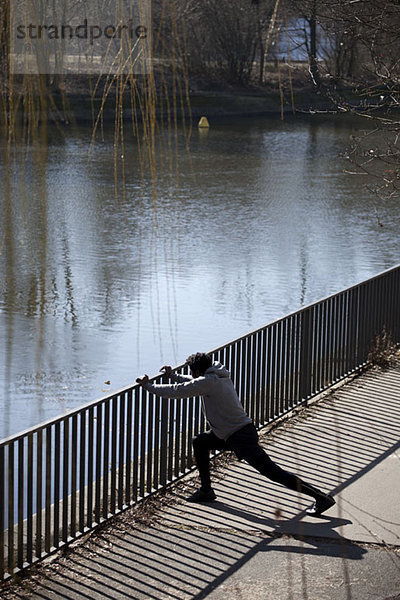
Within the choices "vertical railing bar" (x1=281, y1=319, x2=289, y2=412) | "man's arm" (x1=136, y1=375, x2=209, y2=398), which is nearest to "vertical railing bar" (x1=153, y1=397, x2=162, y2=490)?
"man's arm" (x1=136, y1=375, x2=209, y2=398)

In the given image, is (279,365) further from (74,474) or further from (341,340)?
(74,474)

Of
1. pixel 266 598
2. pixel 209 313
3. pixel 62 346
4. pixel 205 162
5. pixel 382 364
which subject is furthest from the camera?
pixel 205 162

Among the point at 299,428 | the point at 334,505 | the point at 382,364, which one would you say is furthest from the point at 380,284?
the point at 334,505

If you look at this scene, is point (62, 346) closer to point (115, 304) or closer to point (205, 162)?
point (115, 304)

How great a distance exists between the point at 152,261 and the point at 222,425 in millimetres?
12395

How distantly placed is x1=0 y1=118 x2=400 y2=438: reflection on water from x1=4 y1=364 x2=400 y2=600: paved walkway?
2.36 m

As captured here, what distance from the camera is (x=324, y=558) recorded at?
6184mm

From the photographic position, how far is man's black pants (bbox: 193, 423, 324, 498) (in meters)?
6.90

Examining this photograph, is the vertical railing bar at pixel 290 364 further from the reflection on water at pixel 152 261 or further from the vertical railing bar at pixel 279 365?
the reflection on water at pixel 152 261

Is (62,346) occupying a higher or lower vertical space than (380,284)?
lower

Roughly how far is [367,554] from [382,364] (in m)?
5.14

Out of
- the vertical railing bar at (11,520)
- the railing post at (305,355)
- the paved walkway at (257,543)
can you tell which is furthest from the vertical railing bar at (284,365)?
the vertical railing bar at (11,520)

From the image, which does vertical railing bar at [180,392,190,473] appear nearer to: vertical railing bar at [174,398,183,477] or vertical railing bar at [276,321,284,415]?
vertical railing bar at [174,398,183,477]

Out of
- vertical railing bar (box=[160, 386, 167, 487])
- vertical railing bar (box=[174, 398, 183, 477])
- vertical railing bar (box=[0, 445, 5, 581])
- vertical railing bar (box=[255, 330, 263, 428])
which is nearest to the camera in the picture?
vertical railing bar (box=[0, 445, 5, 581])
